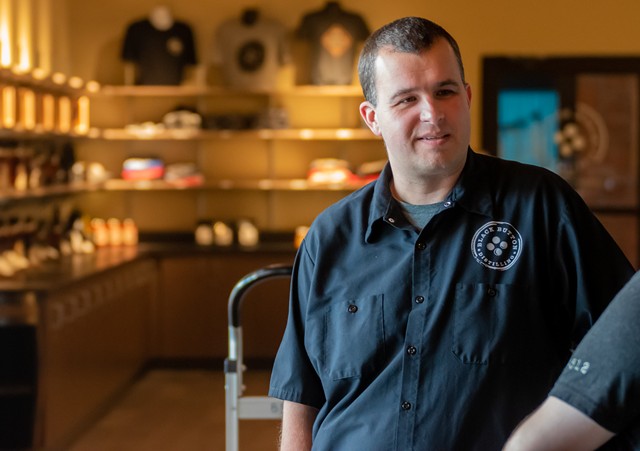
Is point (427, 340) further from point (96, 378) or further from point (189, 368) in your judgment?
point (189, 368)

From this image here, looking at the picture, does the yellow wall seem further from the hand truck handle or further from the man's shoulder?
the man's shoulder

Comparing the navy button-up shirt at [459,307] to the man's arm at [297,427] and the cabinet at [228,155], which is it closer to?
the man's arm at [297,427]

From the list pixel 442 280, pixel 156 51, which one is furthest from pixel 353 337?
pixel 156 51

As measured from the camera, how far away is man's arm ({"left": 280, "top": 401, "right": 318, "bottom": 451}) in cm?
193

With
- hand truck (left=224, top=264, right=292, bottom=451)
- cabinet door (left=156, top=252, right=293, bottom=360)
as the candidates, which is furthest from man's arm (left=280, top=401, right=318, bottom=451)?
cabinet door (left=156, top=252, right=293, bottom=360)

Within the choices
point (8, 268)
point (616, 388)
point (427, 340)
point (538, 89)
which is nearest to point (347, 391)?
point (427, 340)

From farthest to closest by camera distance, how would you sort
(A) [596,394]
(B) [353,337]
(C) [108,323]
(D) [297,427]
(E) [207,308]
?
(E) [207,308]
(C) [108,323]
(D) [297,427]
(B) [353,337]
(A) [596,394]

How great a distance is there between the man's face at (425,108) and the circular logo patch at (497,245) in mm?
124

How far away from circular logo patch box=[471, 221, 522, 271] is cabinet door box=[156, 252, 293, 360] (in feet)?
19.5

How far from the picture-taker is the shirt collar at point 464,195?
5.73ft

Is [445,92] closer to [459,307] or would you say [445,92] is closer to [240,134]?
[459,307]

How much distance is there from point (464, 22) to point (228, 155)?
215 cm

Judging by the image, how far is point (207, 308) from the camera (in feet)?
25.2

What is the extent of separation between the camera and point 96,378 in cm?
602
